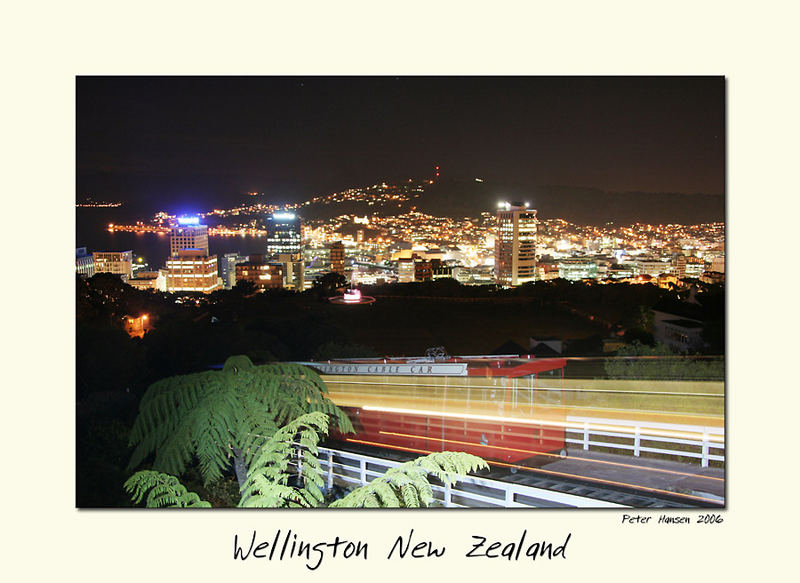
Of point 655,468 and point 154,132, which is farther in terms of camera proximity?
point 154,132

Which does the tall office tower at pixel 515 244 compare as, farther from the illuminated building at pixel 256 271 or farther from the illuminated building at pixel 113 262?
the illuminated building at pixel 113 262

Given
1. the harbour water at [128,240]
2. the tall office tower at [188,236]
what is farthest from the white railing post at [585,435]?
the tall office tower at [188,236]

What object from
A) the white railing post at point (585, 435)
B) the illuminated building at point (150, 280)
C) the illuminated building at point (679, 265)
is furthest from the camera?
the illuminated building at point (150, 280)
